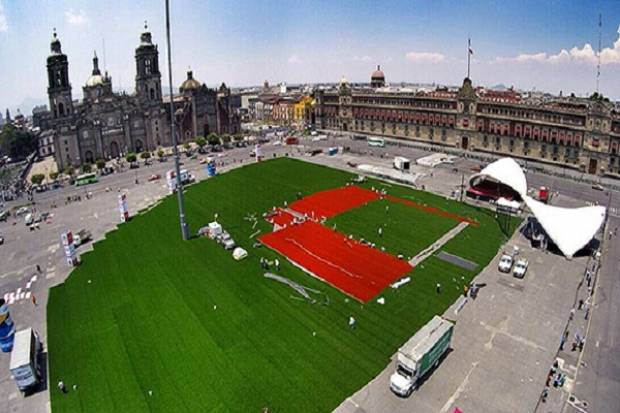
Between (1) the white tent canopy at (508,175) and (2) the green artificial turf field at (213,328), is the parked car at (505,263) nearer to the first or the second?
(2) the green artificial turf field at (213,328)

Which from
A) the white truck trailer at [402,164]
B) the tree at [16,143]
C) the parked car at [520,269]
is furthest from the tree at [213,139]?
the parked car at [520,269]

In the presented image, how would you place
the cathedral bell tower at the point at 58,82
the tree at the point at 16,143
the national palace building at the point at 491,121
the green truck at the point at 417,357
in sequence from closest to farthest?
the green truck at the point at 417,357 → the national palace building at the point at 491,121 → the cathedral bell tower at the point at 58,82 → the tree at the point at 16,143

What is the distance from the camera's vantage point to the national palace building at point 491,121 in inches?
3433

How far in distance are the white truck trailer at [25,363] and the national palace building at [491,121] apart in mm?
100632

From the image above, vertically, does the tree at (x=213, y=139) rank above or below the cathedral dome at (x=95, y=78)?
below

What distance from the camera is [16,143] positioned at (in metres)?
130

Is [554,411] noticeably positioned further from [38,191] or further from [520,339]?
[38,191]

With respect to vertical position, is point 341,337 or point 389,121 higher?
point 389,121

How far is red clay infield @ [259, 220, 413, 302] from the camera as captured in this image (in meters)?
45.8

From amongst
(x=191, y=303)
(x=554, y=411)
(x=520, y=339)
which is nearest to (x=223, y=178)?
(x=191, y=303)

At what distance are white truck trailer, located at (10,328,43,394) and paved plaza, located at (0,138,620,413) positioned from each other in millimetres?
1153

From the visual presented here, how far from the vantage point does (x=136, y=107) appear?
4643 inches

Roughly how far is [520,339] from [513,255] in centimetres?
1734

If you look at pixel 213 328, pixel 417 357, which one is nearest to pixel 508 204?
pixel 417 357
